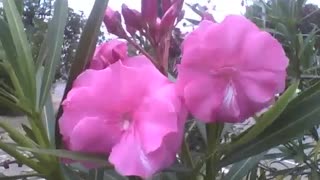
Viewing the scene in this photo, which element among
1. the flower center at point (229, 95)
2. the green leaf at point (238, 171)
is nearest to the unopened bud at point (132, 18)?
the flower center at point (229, 95)

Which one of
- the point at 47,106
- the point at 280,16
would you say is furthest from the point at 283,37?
the point at 47,106

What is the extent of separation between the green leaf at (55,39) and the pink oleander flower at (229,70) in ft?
0.55

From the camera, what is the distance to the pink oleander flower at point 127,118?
34cm

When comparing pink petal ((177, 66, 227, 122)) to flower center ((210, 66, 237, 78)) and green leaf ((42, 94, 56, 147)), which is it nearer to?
flower center ((210, 66, 237, 78))

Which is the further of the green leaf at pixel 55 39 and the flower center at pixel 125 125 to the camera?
the green leaf at pixel 55 39

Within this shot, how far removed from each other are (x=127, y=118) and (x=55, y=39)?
0.18 meters

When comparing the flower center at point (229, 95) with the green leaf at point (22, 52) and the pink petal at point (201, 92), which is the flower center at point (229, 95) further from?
the green leaf at point (22, 52)

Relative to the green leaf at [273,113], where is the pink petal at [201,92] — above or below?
above

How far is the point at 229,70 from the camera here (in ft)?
1.20

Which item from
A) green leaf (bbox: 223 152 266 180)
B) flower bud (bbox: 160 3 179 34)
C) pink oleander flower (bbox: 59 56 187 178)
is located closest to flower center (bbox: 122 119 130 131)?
pink oleander flower (bbox: 59 56 187 178)

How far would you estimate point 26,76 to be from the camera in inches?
18.3

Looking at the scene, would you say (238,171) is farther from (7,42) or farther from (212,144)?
(7,42)

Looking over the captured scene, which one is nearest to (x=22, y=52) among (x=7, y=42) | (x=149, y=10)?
(x=7, y=42)

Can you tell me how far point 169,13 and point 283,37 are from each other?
695 millimetres
